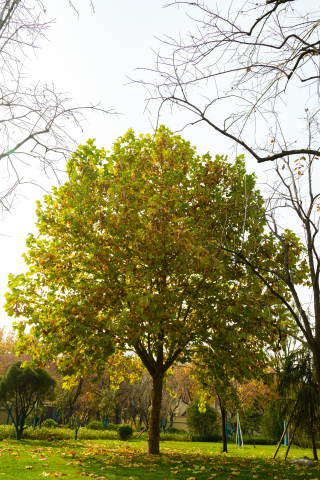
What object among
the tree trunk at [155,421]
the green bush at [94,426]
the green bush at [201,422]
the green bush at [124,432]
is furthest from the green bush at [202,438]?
the tree trunk at [155,421]

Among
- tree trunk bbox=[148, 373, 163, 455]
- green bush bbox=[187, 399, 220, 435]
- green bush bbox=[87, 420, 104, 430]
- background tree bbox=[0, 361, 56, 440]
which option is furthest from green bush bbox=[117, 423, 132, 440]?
green bush bbox=[187, 399, 220, 435]

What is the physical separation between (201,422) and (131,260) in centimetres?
2790

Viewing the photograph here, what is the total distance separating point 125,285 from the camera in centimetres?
893

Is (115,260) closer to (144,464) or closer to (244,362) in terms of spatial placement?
(244,362)

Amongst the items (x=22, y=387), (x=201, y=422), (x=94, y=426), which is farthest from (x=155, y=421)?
(x=201, y=422)

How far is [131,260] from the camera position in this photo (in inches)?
356

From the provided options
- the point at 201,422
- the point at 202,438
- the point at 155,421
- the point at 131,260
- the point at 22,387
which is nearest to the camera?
the point at 131,260

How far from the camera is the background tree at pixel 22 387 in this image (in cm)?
1576

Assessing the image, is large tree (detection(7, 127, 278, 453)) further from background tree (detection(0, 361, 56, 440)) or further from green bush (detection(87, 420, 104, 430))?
green bush (detection(87, 420, 104, 430))

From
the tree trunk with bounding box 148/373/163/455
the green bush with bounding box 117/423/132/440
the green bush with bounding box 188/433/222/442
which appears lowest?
the green bush with bounding box 188/433/222/442

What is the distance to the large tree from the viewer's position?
8.16 m

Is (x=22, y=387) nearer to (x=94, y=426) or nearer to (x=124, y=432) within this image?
(x=124, y=432)

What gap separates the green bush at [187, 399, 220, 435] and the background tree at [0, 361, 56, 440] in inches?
736

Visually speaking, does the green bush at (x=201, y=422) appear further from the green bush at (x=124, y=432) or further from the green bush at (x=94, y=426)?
the green bush at (x=124, y=432)
